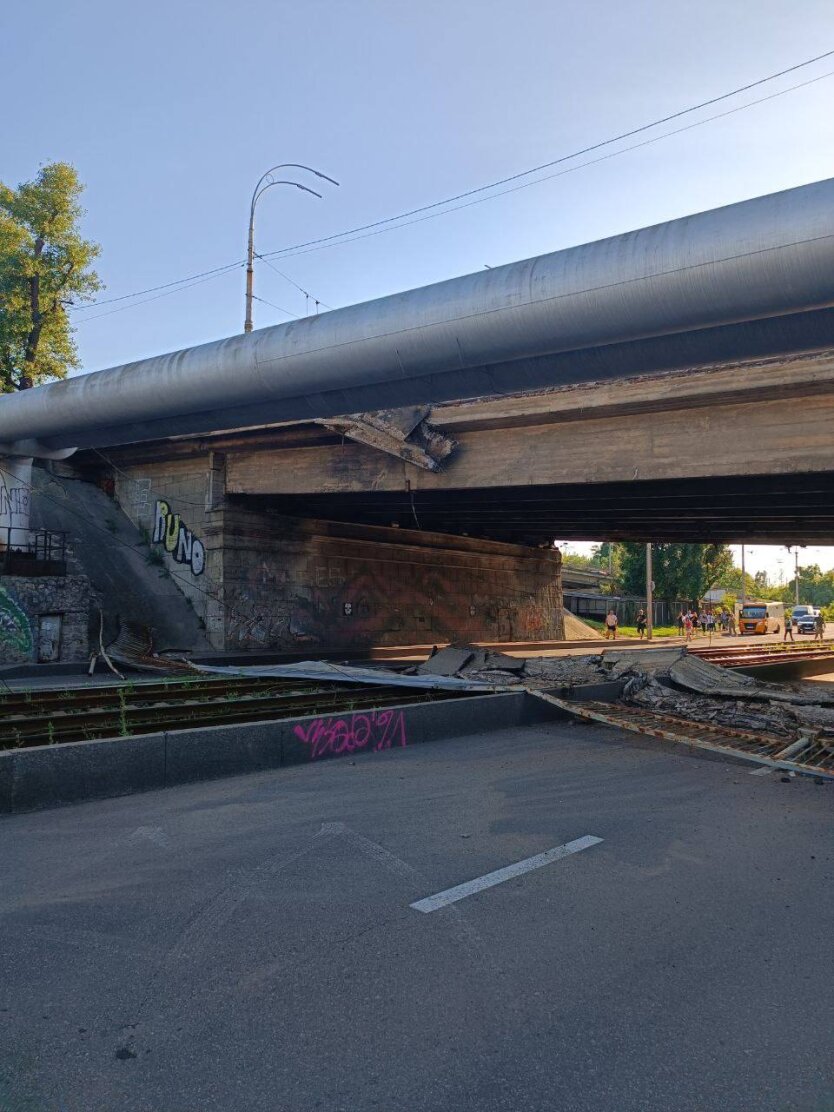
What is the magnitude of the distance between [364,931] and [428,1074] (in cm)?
153

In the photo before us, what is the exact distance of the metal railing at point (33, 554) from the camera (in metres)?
22.3

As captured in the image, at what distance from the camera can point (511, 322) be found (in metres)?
10.9

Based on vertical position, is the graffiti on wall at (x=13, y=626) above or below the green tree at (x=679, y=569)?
below

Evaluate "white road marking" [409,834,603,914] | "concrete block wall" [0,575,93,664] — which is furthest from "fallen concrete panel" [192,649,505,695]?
"white road marking" [409,834,603,914]

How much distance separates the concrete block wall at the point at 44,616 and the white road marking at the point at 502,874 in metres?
19.0

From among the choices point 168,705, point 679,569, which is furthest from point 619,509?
point 679,569

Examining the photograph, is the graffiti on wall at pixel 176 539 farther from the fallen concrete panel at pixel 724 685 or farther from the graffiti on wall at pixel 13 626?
the fallen concrete panel at pixel 724 685

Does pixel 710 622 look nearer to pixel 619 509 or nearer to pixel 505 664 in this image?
pixel 619 509

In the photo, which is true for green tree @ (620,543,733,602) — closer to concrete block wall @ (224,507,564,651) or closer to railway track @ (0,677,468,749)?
concrete block wall @ (224,507,564,651)

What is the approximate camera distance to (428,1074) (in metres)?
3.41

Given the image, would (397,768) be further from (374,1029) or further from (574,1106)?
(574,1106)

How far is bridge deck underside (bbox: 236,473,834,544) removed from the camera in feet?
67.6

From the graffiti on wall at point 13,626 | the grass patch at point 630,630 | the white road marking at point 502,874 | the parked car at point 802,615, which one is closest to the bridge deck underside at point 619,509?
the graffiti on wall at point 13,626

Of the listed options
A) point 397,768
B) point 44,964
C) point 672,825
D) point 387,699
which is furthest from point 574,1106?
point 387,699
